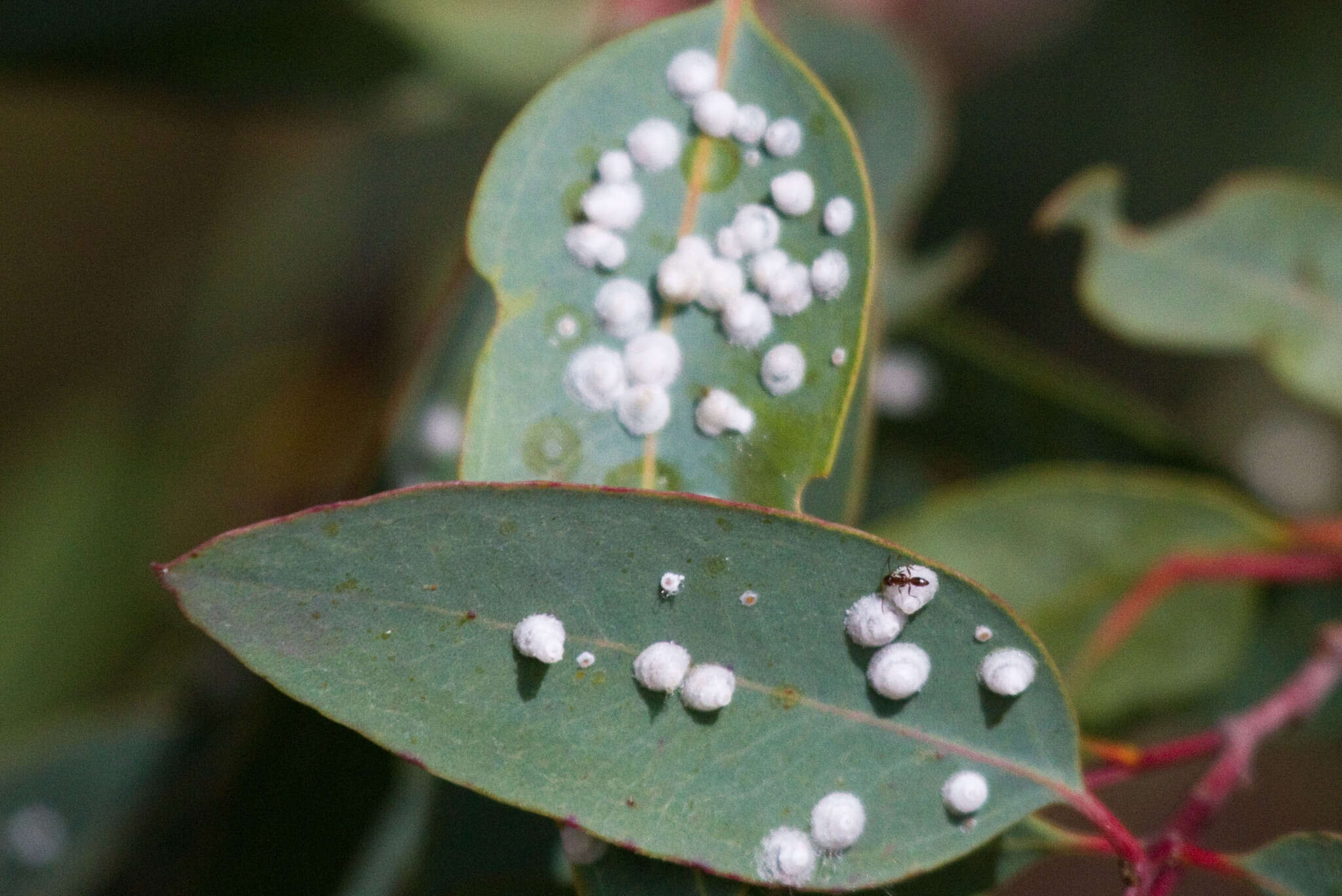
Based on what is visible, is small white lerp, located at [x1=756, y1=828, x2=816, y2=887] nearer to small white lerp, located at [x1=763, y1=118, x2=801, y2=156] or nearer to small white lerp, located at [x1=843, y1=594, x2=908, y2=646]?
small white lerp, located at [x1=843, y1=594, x2=908, y2=646]

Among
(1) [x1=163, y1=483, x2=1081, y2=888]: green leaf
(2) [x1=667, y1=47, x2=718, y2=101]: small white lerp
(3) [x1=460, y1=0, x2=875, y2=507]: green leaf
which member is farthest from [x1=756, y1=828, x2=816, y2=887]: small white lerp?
(2) [x1=667, y1=47, x2=718, y2=101]: small white lerp

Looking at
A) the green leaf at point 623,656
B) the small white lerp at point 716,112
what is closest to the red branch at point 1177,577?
the green leaf at point 623,656

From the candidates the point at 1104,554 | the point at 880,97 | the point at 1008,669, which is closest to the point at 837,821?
the point at 1008,669

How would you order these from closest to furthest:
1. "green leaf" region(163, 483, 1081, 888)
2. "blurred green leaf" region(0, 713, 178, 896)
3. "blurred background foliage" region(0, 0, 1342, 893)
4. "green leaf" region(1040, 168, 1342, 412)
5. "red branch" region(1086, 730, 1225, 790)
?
1. "green leaf" region(163, 483, 1081, 888)
2. "red branch" region(1086, 730, 1225, 790)
3. "green leaf" region(1040, 168, 1342, 412)
4. "blurred background foliage" region(0, 0, 1342, 893)
5. "blurred green leaf" region(0, 713, 178, 896)

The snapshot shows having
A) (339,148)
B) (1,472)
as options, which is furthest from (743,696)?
(1,472)

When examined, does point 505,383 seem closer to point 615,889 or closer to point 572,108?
point 572,108

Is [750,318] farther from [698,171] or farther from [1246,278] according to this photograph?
[1246,278]

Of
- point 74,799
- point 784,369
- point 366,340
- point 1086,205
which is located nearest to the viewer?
point 784,369
